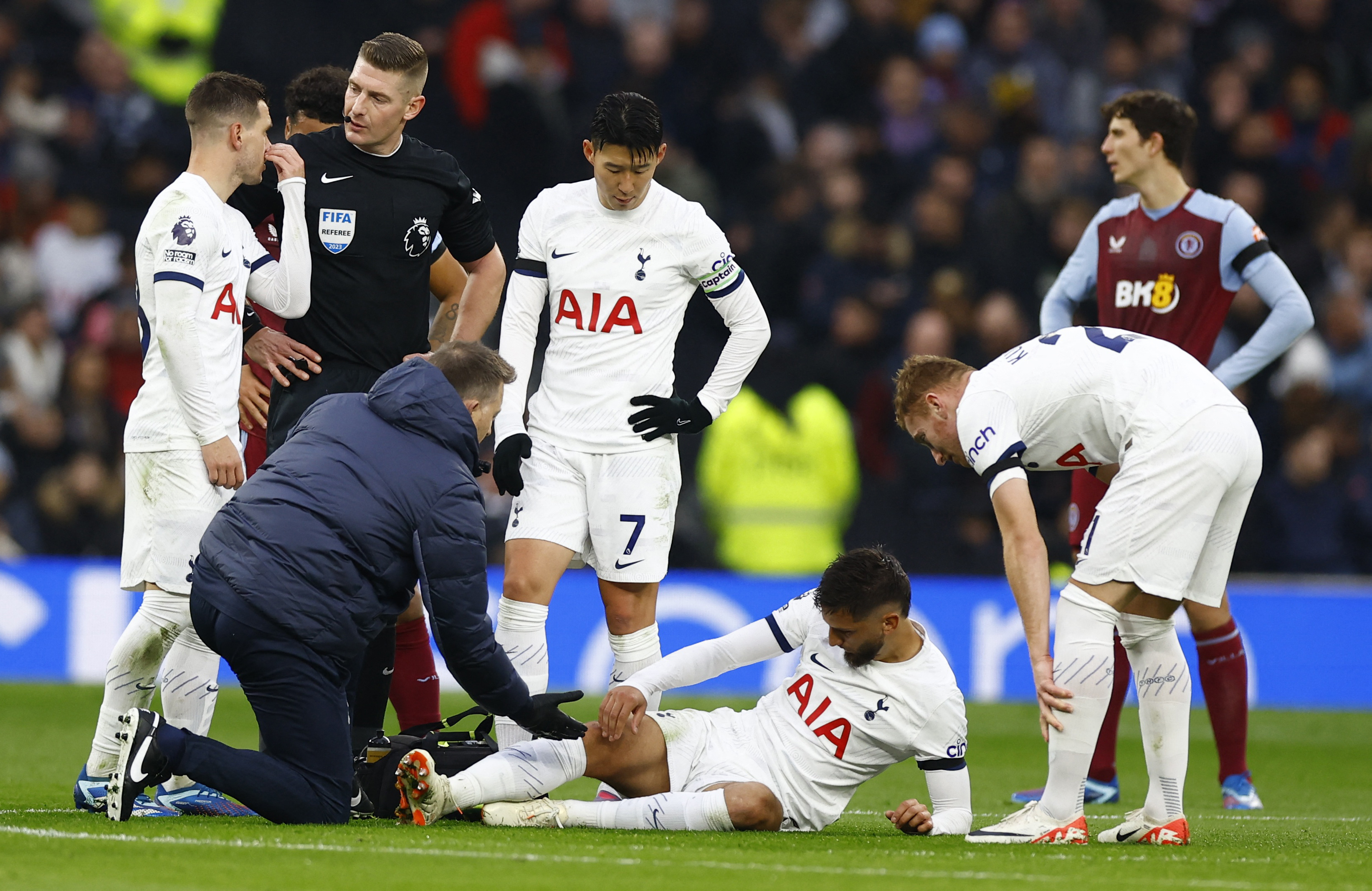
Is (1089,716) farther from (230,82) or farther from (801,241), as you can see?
(801,241)

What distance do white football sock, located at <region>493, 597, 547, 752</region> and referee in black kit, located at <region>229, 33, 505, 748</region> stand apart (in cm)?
58

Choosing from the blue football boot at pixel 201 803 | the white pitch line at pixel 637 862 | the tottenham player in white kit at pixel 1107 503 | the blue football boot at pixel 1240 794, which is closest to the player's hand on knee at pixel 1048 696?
the tottenham player in white kit at pixel 1107 503

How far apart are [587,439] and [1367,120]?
30.7ft

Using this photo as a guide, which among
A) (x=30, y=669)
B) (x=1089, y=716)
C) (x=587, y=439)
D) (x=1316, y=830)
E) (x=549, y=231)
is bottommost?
(x=30, y=669)

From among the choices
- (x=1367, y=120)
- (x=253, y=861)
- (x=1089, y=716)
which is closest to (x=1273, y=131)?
(x=1367, y=120)

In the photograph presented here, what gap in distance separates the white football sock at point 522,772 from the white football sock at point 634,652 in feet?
2.53

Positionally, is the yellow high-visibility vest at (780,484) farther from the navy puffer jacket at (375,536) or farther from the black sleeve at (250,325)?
the navy puffer jacket at (375,536)

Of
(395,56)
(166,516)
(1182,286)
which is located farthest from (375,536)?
(1182,286)

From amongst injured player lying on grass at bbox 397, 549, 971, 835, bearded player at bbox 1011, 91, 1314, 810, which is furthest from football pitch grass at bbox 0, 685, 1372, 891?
bearded player at bbox 1011, 91, 1314, 810

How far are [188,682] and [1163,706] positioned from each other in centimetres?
318

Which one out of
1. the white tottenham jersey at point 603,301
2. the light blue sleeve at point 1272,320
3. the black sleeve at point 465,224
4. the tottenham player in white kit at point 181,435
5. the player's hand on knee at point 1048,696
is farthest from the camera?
the light blue sleeve at point 1272,320

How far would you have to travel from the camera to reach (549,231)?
612cm

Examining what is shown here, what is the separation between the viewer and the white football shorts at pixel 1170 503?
5109 millimetres

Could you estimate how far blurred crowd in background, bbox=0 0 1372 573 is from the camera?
11.2 meters
